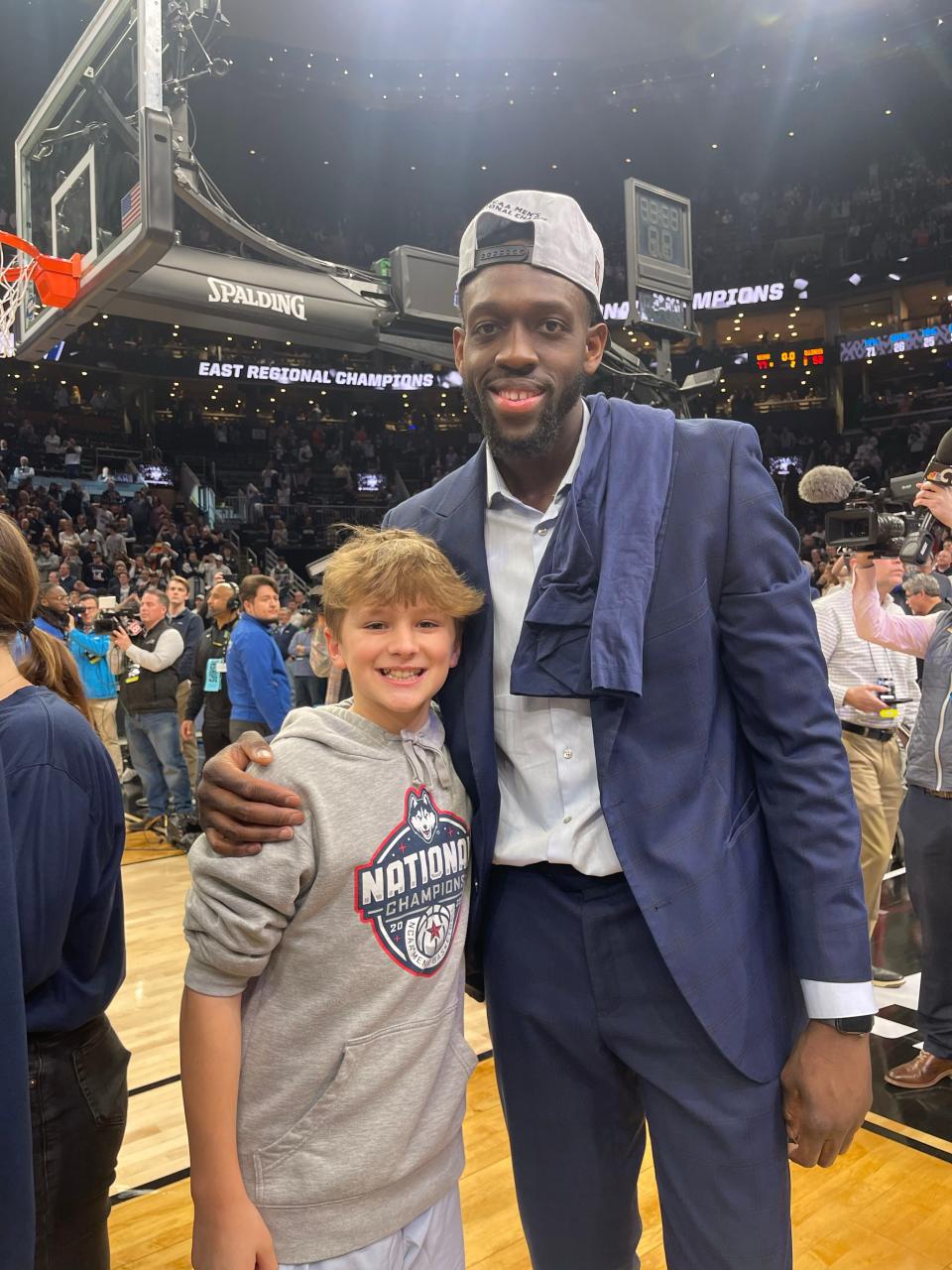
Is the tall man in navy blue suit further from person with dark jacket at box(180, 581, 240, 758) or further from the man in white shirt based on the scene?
person with dark jacket at box(180, 581, 240, 758)

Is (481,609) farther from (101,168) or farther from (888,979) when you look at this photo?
(101,168)

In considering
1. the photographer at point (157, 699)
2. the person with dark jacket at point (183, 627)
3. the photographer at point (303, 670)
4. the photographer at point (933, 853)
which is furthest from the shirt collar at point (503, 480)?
the photographer at point (303, 670)

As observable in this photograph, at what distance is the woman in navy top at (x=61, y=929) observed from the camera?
139 cm

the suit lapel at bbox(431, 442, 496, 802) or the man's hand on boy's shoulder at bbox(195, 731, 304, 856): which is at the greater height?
the suit lapel at bbox(431, 442, 496, 802)

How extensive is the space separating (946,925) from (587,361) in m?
2.39

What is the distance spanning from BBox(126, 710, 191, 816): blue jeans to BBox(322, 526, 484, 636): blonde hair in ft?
17.2

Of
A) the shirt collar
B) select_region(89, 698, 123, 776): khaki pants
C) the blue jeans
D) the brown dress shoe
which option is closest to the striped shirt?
the brown dress shoe

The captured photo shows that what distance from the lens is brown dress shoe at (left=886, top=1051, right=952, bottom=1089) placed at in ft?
9.68

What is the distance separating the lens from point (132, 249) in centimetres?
413

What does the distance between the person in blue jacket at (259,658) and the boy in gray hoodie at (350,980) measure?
3885 mm

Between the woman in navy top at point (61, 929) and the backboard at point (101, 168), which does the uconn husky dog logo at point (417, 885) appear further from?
the backboard at point (101, 168)

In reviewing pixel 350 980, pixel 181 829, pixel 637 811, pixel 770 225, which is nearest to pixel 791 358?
pixel 770 225

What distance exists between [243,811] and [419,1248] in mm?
706

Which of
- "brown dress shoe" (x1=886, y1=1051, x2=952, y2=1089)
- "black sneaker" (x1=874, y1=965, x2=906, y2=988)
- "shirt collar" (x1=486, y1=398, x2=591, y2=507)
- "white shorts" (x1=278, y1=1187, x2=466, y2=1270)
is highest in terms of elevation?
"shirt collar" (x1=486, y1=398, x2=591, y2=507)
